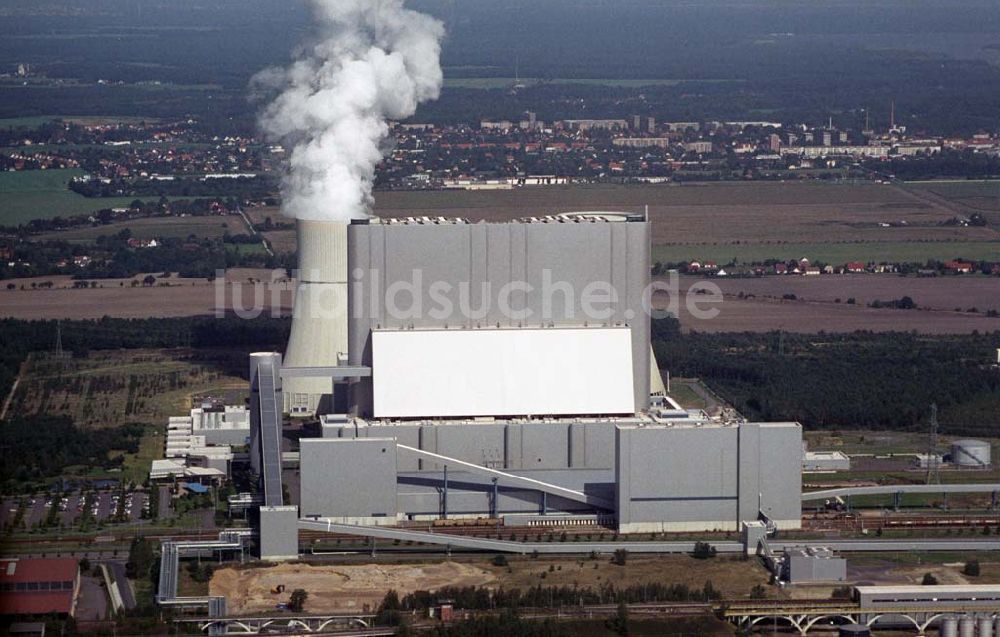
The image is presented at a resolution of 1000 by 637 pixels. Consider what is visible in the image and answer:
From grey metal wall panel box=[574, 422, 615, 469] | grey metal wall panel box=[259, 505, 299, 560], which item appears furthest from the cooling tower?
grey metal wall panel box=[259, 505, 299, 560]

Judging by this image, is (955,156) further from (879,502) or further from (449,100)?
(879,502)

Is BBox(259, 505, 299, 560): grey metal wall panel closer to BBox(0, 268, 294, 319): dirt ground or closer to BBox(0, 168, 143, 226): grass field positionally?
BBox(0, 268, 294, 319): dirt ground

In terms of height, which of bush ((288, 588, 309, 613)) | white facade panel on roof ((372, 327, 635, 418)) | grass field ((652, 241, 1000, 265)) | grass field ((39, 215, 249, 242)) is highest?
grass field ((39, 215, 249, 242))

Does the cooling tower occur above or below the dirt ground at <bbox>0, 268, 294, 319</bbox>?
below

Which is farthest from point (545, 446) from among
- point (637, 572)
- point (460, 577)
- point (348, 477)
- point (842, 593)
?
point (842, 593)

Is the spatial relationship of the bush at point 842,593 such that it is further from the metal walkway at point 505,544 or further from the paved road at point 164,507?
the paved road at point 164,507

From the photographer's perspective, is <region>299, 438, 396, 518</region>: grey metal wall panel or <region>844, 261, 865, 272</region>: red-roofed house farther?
<region>844, 261, 865, 272</region>: red-roofed house

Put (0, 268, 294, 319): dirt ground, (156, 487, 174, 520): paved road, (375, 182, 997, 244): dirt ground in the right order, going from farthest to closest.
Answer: (375, 182, 997, 244): dirt ground
(0, 268, 294, 319): dirt ground
(156, 487, 174, 520): paved road

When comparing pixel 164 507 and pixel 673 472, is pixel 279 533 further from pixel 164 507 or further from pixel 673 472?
pixel 673 472
